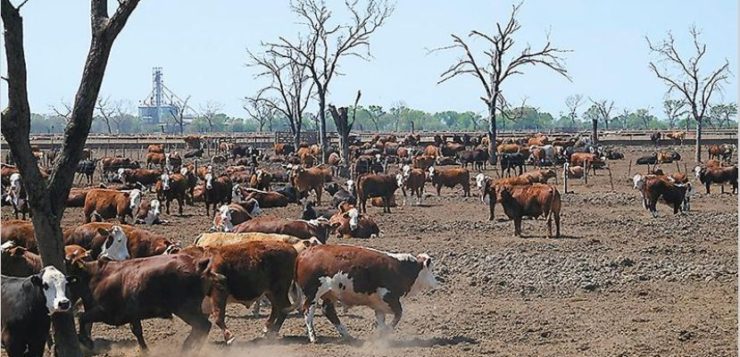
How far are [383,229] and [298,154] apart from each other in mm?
30378

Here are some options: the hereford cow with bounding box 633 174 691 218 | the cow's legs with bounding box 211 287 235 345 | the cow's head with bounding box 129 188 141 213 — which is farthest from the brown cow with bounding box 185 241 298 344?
the hereford cow with bounding box 633 174 691 218

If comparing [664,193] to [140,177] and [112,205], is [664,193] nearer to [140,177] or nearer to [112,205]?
[112,205]

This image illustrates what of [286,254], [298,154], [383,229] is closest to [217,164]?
[298,154]

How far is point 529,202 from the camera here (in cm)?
2369

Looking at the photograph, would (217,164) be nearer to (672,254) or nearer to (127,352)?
(672,254)

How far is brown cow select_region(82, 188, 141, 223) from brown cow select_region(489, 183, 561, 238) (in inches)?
343

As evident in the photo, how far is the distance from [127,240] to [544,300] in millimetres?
6124

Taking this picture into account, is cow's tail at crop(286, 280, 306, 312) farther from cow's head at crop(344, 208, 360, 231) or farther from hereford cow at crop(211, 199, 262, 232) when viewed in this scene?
cow's head at crop(344, 208, 360, 231)

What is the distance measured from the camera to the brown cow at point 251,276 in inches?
493

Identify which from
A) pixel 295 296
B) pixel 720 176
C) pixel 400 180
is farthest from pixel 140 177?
pixel 295 296

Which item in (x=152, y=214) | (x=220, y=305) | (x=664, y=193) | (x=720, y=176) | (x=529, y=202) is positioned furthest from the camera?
(x=720, y=176)

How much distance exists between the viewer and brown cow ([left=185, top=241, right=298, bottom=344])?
41.1 feet

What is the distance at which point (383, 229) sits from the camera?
2486 centimetres

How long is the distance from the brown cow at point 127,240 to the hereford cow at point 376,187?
14851mm
